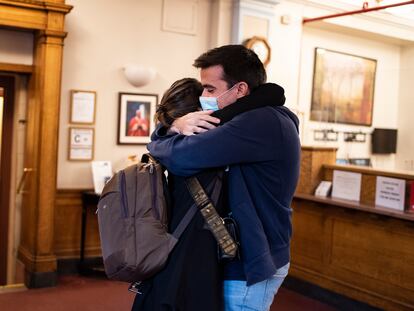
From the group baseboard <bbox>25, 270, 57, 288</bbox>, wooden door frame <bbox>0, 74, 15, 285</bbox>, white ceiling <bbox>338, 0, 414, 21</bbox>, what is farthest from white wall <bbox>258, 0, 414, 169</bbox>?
baseboard <bbox>25, 270, 57, 288</bbox>

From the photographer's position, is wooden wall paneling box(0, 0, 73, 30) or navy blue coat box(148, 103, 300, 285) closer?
navy blue coat box(148, 103, 300, 285)

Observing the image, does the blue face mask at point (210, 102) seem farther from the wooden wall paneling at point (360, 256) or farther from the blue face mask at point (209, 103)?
the wooden wall paneling at point (360, 256)

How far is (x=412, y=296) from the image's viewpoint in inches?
167

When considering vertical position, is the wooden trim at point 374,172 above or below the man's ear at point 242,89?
below

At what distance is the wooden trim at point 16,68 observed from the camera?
5213 millimetres

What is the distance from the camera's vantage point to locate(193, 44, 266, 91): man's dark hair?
1.81 metres

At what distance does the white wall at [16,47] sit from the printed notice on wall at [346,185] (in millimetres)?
3160

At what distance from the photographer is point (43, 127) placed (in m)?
4.92

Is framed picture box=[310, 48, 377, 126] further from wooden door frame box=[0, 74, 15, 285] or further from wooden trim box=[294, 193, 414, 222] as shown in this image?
wooden door frame box=[0, 74, 15, 285]

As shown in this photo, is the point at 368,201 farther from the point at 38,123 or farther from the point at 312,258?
the point at 38,123

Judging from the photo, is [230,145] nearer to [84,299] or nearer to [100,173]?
[84,299]

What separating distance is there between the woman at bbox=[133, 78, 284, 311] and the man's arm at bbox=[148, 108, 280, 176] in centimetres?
6

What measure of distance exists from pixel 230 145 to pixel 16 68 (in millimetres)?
4134

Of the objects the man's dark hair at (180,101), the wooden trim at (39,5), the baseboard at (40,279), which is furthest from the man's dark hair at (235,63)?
the baseboard at (40,279)
